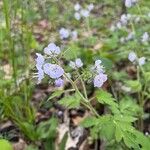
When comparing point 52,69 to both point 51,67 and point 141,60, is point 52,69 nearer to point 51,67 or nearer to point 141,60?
point 51,67

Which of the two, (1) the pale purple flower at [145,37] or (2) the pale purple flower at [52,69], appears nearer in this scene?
(2) the pale purple flower at [52,69]

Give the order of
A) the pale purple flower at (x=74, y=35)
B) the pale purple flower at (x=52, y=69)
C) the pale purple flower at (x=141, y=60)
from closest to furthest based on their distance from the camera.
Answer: the pale purple flower at (x=52, y=69)
the pale purple flower at (x=141, y=60)
the pale purple flower at (x=74, y=35)

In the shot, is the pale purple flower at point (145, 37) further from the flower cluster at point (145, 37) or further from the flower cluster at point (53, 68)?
the flower cluster at point (53, 68)

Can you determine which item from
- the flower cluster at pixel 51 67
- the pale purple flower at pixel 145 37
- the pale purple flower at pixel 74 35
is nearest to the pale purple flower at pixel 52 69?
the flower cluster at pixel 51 67

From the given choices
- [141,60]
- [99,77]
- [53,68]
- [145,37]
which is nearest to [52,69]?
[53,68]

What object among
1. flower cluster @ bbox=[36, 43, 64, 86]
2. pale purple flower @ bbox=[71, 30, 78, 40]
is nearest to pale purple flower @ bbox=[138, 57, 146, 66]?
flower cluster @ bbox=[36, 43, 64, 86]

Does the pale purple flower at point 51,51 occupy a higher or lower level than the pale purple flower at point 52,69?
higher

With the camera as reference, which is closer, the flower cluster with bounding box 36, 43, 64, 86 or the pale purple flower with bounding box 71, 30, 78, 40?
the flower cluster with bounding box 36, 43, 64, 86

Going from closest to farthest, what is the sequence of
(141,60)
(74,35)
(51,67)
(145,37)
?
(51,67)
(141,60)
(145,37)
(74,35)

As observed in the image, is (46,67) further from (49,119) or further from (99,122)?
(49,119)

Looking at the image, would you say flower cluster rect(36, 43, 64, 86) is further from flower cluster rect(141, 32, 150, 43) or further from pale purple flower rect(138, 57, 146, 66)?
flower cluster rect(141, 32, 150, 43)

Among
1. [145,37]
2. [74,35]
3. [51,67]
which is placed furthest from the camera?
[74,35]
